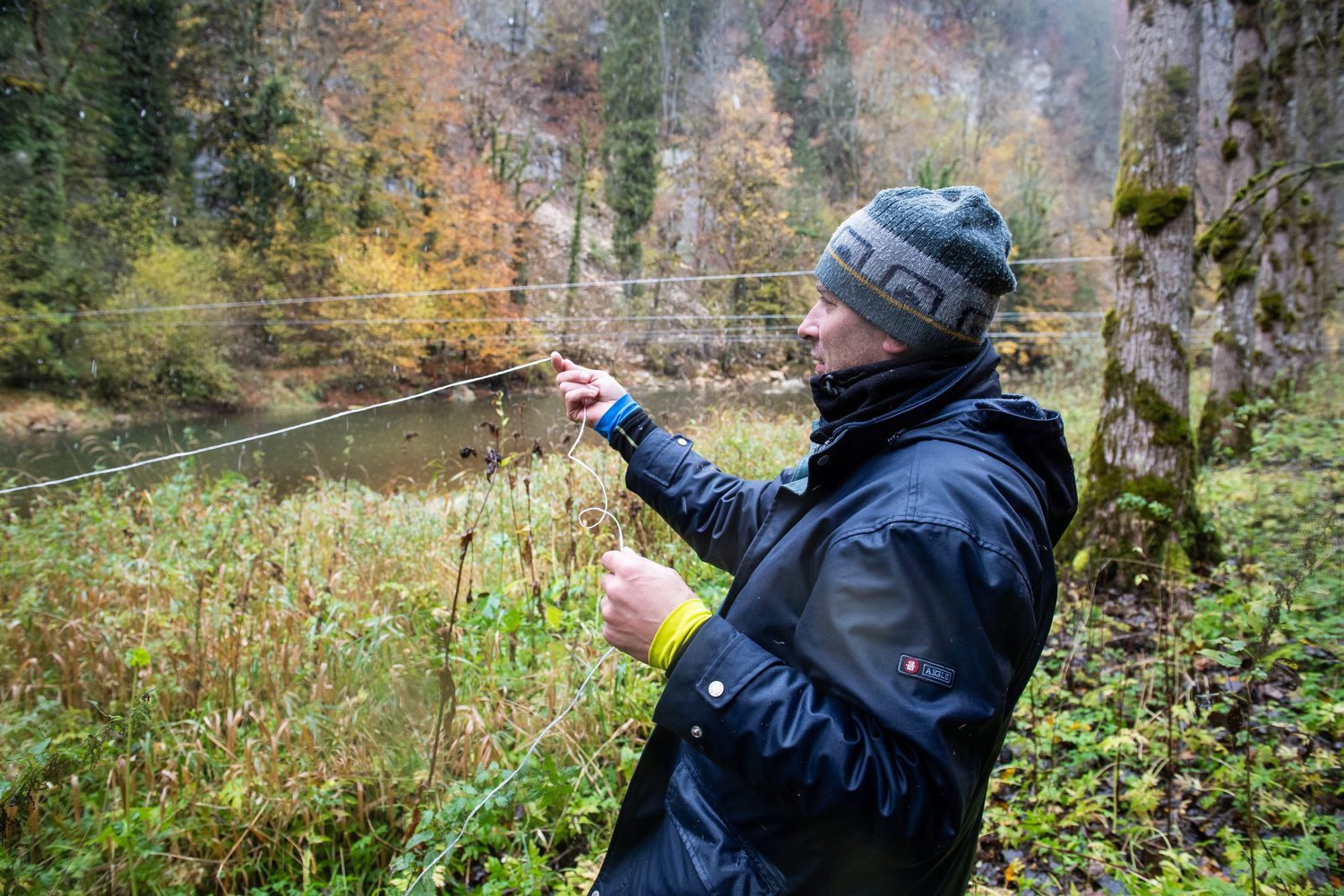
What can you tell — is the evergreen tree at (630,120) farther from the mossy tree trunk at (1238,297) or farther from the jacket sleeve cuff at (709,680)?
the jacket sleeve cuff at (709,680)

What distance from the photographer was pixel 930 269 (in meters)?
1.23

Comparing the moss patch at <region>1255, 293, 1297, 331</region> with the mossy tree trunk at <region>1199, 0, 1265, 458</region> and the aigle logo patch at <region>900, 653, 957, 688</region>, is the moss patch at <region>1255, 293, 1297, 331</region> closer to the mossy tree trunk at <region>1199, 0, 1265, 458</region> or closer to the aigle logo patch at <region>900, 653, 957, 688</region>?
the mossy tree trunk at <region>1199, 0, 1265, 458</region>

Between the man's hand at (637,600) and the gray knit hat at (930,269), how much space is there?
0.61 meters

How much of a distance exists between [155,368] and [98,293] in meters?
2.75

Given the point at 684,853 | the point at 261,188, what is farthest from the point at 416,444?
the point at 261,188

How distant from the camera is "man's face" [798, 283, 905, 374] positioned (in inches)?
51.7

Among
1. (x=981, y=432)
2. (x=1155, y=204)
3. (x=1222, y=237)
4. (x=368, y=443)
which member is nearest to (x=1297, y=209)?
(x=1222, y=237)

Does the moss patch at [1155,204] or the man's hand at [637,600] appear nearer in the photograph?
the man's hand at [637,600]

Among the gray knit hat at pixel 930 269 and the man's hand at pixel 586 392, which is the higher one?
the gray knit hat at pixel 930 269

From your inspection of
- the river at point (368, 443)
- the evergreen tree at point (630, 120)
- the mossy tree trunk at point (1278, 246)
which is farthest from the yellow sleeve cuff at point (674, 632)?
the evergreen tree at point (630, 120)

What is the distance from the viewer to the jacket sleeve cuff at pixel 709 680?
1.01 metres

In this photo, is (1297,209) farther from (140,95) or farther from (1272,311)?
(140,95)

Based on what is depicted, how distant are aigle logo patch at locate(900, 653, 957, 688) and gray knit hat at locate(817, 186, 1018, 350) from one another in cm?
59

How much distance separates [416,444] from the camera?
918 centimetres
